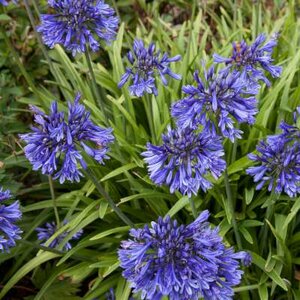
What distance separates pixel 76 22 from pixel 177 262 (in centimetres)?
159

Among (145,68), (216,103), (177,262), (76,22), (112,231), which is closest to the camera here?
(177,262)

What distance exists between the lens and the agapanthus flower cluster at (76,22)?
3.17 metres

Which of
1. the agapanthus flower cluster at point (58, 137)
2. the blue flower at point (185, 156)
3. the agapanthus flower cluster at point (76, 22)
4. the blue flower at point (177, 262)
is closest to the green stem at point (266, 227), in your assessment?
the blue flower at point (185, 156)

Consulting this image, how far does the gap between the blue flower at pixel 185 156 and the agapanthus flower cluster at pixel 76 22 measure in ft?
3.18

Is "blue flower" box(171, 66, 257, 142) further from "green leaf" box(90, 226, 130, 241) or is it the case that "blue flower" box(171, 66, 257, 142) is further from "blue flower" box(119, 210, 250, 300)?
"green leaf" box(90, 226, 130, 241)

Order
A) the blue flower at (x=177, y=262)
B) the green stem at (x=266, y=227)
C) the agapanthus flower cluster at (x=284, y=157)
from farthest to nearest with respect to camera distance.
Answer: the green stem at (x=266, y=227) → the agapanthus flower cluster at (x=284, y=157) → the blue flower at (x=177, y=262)

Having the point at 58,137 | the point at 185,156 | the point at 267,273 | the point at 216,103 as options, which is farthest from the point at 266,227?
the point at 58,137

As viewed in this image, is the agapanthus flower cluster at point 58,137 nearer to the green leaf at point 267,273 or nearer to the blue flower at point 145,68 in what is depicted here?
the blue flower at point 145,68

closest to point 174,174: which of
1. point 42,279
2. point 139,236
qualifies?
point 139,236

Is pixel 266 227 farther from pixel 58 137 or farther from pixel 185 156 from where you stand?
pixel 58 137

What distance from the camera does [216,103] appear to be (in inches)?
100

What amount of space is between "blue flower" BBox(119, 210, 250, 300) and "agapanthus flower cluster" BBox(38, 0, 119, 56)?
4.42 feet

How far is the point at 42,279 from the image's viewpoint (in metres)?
4.11

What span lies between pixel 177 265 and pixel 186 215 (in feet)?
5.66
